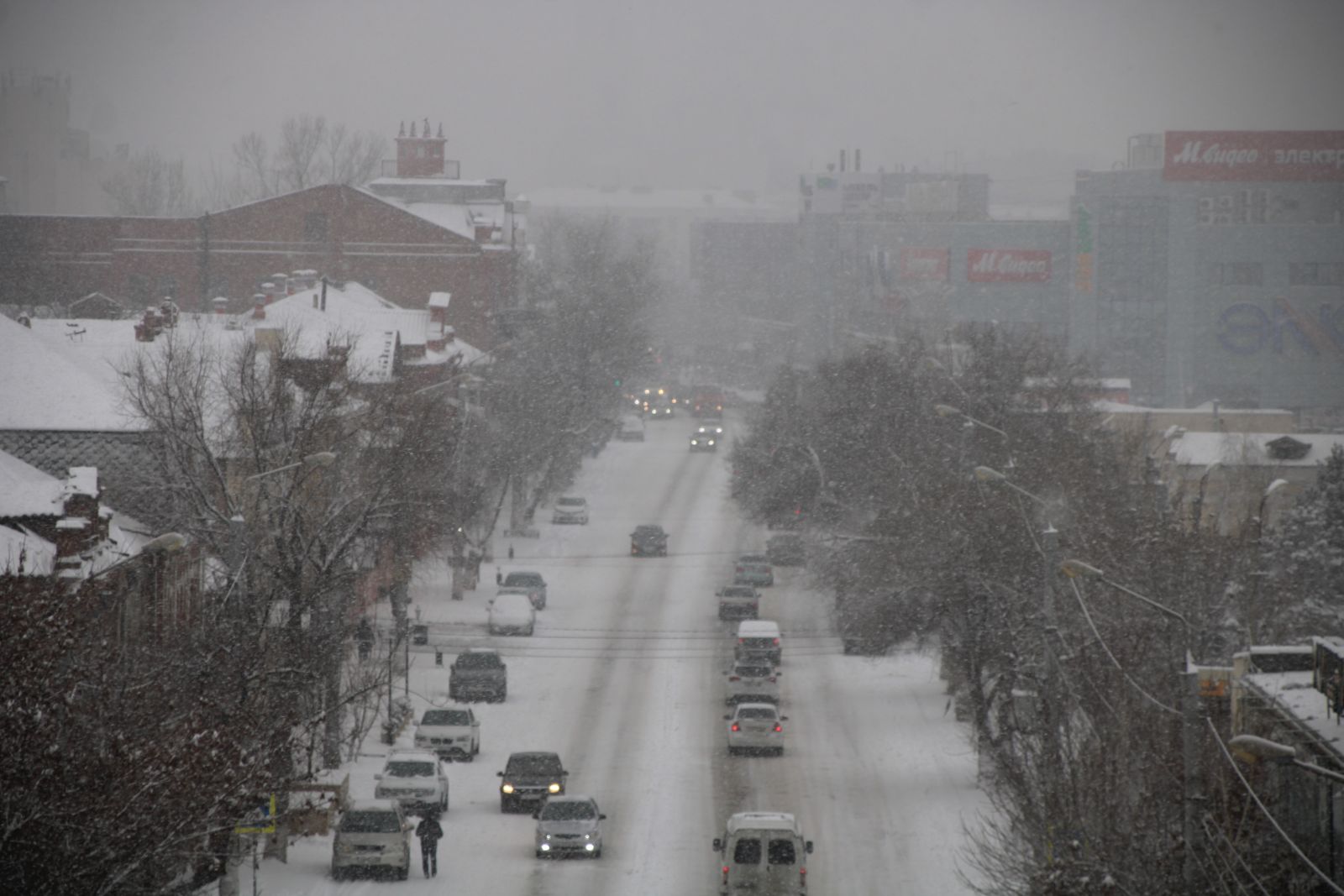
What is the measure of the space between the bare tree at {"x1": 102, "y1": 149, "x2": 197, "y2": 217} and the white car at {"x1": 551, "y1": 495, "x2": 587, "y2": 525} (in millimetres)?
73968

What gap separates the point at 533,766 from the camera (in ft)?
98.1

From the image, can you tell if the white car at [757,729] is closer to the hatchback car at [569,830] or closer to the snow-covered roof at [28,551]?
the hatchback car at [569,830]

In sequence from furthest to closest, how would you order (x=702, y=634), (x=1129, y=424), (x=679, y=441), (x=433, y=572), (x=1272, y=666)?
(x=679, y=441), (x=1129, y=424), (x=433, y=572), (x=702, y=634), (x=1272, y=666)

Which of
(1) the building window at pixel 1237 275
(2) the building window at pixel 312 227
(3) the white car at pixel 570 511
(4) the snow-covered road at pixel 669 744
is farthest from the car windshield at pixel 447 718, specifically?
(1) the building window at pixel 1237 275

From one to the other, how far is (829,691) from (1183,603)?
50.0 ft

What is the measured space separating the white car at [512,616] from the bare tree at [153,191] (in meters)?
90.5

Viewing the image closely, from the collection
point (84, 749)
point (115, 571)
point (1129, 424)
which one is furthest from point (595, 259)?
point (84, 749)

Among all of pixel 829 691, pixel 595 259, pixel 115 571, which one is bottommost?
pixel 829 691

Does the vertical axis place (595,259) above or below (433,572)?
above

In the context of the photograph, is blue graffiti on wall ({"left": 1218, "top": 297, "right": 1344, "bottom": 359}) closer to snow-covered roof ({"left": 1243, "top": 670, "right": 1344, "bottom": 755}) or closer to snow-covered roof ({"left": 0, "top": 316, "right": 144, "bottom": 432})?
snow-covered roof ({"left": 0, "top": 316, "right": 144, "bottom": 432})

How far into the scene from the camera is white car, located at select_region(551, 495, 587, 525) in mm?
64000

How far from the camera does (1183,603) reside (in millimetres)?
25938

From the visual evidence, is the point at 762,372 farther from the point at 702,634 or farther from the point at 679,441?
the point at 702,634

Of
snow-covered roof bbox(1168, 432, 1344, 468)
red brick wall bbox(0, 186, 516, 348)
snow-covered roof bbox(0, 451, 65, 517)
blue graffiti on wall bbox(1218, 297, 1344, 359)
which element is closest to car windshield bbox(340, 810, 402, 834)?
snow-covered roof bbox(0, 451, 65, 517)
